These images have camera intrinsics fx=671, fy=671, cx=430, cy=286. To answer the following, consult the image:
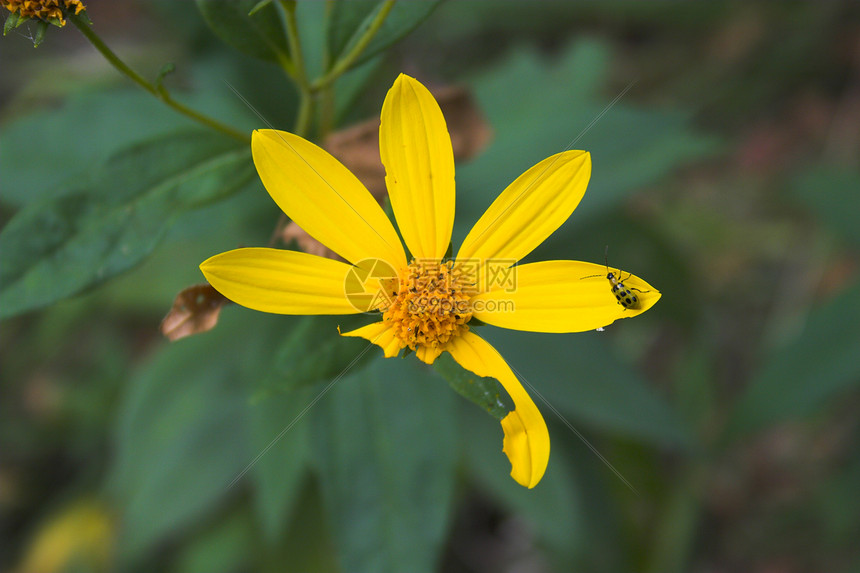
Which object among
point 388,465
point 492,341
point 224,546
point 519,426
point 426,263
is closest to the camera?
point 519,426

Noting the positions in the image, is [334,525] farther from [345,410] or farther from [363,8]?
[363,8]

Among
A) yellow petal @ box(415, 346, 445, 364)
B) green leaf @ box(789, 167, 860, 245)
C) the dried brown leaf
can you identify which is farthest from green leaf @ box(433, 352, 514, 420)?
green leaf @ box(789, 167, 860, 245)

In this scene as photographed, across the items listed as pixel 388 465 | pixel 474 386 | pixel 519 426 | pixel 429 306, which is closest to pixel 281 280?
pixel 429 306

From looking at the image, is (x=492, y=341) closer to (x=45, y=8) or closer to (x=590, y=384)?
(x=590, y=384)

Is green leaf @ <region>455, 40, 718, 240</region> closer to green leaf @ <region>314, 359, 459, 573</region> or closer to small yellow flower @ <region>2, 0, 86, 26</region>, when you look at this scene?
green leaf @ <region>314, 359, 459, 573</region>

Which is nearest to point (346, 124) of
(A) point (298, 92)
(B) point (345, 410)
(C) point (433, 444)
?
(A) point (298, 92)

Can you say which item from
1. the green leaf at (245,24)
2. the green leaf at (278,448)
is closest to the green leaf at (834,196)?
the green leaf at (278,448)
